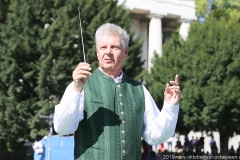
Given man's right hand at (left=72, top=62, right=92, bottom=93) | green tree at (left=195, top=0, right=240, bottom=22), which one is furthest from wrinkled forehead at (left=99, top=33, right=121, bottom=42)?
green tree at (left=195, top=0, right=240, bottom=22)

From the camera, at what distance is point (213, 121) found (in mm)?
20094

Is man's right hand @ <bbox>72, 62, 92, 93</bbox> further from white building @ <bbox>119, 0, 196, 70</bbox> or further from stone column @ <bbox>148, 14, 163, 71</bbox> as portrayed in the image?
stone column @ <bbox>148, 14, 163, 71</bbox>

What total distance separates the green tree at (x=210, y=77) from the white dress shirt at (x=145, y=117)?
17.3m

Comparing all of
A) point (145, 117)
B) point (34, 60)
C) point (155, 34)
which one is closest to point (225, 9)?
point (155, 34)

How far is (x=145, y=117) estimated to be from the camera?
3.15 m

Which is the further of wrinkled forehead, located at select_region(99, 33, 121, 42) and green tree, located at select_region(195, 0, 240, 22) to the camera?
green tree, located at select_region(195, 0, 240, 22)

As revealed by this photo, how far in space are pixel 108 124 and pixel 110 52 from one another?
52 cm

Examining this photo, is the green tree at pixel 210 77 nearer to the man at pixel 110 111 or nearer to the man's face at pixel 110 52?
the man at pixel 110 111

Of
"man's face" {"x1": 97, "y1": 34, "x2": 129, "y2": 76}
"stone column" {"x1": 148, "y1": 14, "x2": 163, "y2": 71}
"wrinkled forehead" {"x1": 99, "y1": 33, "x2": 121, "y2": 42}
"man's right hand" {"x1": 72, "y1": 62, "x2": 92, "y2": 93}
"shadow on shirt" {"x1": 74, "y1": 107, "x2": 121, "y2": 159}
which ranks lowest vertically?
"shadow on shirt" {"x1": 74, "y1": 107, "x2": 121, "y2": 159}

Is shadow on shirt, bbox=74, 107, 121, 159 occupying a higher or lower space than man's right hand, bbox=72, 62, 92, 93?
lower

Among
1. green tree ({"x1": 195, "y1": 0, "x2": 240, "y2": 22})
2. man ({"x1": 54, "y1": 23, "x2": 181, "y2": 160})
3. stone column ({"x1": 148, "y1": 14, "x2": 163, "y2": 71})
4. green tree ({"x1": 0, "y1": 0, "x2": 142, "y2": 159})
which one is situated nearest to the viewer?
man ({"x1": 54, "y1": 23, "x2": 181, "y2": 160})

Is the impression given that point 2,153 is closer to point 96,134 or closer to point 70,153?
point 70,153

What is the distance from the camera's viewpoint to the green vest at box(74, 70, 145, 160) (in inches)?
111

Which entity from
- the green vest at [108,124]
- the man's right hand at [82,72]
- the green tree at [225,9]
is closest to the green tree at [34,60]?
the green tree at [225,9]
